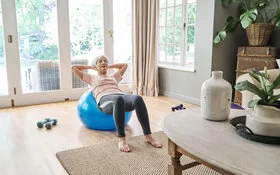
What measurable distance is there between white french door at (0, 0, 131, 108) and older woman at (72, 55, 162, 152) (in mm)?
1493

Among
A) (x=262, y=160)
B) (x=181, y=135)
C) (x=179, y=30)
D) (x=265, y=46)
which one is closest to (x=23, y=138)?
(x=181, y=135)

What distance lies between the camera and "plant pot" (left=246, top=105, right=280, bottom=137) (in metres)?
1.05

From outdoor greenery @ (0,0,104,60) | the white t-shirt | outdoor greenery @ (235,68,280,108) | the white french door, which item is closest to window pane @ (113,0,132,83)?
the white french door

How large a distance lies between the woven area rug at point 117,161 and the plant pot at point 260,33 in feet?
6.48

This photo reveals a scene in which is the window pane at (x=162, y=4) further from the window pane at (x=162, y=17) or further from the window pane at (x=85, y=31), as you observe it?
the window pane at (x=85, y=31)

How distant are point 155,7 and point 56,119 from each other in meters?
2.37

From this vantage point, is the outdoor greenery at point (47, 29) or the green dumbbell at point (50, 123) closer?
the green dumbbell at point (50, 123)

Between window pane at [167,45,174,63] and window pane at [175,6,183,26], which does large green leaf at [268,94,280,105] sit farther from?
window pane at [167,45,174,63]

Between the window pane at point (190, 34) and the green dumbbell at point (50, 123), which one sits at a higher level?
the window pane at point (190, 34)

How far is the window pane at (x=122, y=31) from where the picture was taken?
4.47 meters

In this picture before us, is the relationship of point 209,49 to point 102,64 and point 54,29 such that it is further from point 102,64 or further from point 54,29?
point 54,29

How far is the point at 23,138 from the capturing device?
2.49m

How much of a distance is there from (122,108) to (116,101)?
79 mm

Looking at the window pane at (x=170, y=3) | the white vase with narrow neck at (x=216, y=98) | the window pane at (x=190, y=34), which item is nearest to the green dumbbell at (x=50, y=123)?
the white vase with narrow neck at (x=216, y=98)
